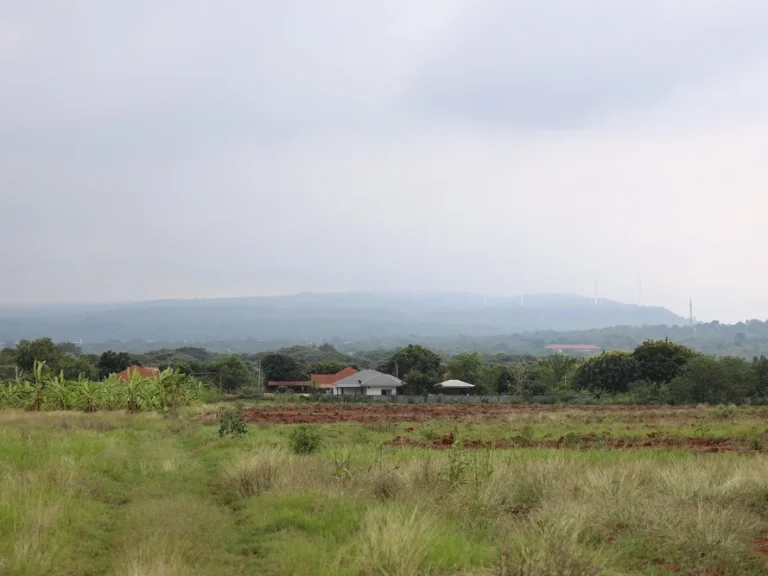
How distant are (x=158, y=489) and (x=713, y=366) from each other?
2102 inches

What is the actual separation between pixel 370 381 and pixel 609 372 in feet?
96.3

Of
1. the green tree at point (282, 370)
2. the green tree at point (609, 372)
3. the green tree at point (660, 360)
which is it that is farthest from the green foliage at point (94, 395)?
the green tree at point (282, 370)

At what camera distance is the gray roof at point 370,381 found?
90.2 metres

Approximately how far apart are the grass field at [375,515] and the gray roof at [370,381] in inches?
2842

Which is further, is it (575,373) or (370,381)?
(370,381)

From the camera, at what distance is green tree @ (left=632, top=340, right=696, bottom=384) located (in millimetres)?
77375

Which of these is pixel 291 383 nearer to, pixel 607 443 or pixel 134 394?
pixel 134 394

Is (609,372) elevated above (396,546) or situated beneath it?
situated beneath

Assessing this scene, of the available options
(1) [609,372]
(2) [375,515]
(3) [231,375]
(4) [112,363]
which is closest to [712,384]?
(1) [609,372]

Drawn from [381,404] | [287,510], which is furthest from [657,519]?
[381,404]

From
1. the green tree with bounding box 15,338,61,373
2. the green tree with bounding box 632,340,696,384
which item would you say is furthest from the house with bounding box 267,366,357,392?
the green tree with bounding box 632,340,696,384

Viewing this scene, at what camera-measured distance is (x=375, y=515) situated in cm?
911

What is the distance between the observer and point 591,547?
842 centimetres

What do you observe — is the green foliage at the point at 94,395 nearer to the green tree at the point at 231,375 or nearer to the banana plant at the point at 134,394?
the banana plant at the point at 134,394
